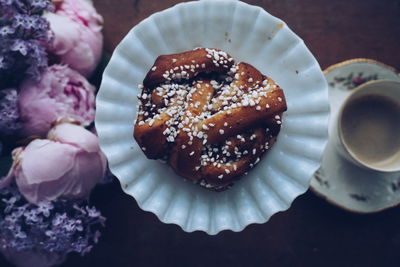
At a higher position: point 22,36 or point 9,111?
point 22,36

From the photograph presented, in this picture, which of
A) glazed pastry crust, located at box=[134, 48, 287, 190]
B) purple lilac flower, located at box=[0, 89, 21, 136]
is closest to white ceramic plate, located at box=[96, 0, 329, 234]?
glazed pastry crust, located at box=[134, 48, 287, 190]

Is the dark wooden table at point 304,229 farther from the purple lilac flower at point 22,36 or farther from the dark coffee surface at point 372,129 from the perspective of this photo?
the purple lilac flower at point 22,36

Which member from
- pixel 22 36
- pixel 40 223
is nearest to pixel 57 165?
pixel 40 223

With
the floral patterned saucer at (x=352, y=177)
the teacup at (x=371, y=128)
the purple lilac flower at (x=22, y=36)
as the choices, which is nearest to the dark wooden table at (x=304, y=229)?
the floral patterned saucer at (x=352, y=177)

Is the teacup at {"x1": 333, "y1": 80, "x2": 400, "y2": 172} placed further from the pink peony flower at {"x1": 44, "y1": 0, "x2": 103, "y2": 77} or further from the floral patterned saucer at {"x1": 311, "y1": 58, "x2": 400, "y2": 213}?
the pink peony flower at {"x1": 44, "y1": 0, "x2": 103, "y2": 77}

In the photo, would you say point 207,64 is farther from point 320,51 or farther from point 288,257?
point 288,257

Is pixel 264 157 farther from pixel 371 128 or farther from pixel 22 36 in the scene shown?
pixel 22 36
